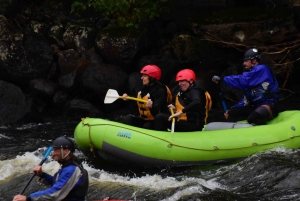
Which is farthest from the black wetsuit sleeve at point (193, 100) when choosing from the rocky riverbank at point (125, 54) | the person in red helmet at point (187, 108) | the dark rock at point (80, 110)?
the dark rock at point (80, 110)

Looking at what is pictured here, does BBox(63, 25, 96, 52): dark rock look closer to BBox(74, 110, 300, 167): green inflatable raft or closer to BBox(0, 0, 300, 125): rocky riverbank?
BBox(0, 0, 300, 125): rocky riverbank

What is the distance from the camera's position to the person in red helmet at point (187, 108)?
26.7 ft

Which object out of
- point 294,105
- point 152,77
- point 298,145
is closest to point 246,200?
point 298,145

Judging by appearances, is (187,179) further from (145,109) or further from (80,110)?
(80,110)

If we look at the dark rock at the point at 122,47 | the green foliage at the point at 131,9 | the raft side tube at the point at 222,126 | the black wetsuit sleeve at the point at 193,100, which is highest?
the green foliage at the point at 131,9

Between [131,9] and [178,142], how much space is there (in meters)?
7.30

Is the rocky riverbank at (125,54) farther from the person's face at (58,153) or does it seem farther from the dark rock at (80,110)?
the person's face at (58,153)

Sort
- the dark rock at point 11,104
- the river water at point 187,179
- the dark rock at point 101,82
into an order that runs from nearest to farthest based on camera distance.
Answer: the river water at point 187,179 < the dark rock at point 11,104 < the dark rock at point 101,82

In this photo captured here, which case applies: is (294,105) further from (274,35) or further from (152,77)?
(152,77)

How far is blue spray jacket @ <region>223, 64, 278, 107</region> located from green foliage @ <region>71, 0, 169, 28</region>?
5963mm

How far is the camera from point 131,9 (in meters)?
14.7

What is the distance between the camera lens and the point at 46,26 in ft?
50.9

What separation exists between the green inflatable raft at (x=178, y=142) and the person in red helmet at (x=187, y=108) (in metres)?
0.22

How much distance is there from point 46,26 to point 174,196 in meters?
9.78
